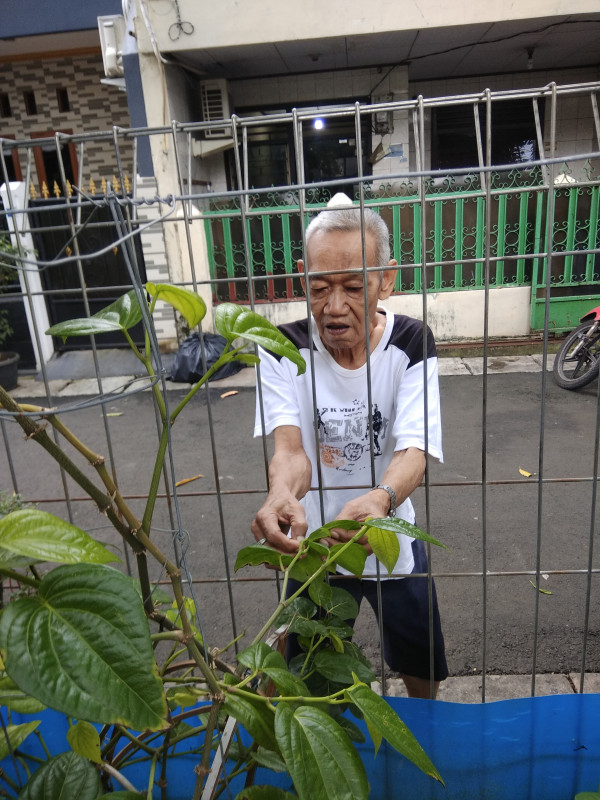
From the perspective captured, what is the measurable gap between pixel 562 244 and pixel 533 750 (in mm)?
5454

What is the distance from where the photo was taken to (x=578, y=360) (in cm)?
466

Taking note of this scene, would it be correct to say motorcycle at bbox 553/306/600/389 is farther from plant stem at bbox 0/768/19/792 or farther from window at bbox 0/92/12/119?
window at bbox 0/92/12/119

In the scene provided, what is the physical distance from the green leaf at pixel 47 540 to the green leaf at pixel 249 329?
31 centimetres

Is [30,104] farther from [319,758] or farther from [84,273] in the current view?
[319,758]

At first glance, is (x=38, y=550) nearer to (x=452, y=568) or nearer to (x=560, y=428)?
(x=452, y=568)

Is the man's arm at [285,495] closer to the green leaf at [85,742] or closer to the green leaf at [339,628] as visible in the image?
the green leaf at [339,628]

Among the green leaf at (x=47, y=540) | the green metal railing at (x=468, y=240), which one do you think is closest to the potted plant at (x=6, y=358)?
the green metal railing at (x=468, y=240)

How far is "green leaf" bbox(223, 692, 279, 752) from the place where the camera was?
30.2 inches

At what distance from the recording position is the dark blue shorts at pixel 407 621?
61.7 inches

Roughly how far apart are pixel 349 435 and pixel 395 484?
25 cm

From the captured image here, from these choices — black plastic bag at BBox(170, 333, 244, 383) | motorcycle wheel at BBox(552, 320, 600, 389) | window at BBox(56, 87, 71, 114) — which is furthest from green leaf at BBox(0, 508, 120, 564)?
window at BBox(56, 87, 71, 114)

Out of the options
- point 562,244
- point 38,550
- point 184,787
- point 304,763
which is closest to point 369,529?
point 304,763

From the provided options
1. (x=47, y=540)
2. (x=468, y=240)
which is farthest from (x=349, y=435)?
(x=468, y=240)

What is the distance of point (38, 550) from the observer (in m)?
0.55
